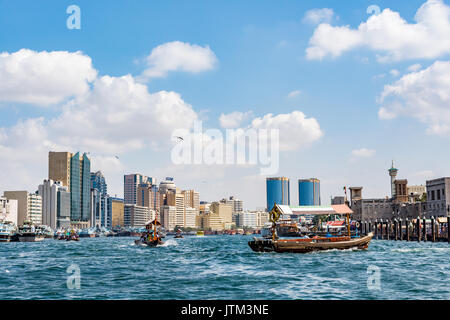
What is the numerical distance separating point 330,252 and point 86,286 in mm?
43113

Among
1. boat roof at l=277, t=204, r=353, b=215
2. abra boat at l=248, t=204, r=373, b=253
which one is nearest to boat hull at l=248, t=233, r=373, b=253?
abra boat at l=248, t=204, r=373, b=253

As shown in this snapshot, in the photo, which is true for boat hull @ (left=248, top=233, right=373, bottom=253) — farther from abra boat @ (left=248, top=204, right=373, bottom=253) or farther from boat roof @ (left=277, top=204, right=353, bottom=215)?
boat roof @ (left=277, top=204, right=353, bottom=215)

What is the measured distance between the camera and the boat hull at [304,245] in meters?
63.4

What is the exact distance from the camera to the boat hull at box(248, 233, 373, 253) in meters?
63.4

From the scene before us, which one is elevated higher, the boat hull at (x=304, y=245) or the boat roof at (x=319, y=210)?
the boat roof at (x=319, y=210)

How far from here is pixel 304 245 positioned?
63.8 metres

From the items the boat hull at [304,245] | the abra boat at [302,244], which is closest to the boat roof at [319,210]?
the abra boat at [302,244]

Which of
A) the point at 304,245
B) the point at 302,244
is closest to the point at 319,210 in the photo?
the point at 304,245

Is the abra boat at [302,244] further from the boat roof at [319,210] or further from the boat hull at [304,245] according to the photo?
the boat roof at [319,210]

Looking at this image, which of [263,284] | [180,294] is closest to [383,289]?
[263,284]

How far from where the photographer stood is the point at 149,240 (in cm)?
9319

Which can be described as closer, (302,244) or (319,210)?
(302,244)

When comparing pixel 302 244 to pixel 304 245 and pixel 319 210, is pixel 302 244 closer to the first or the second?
pixel 304 245
